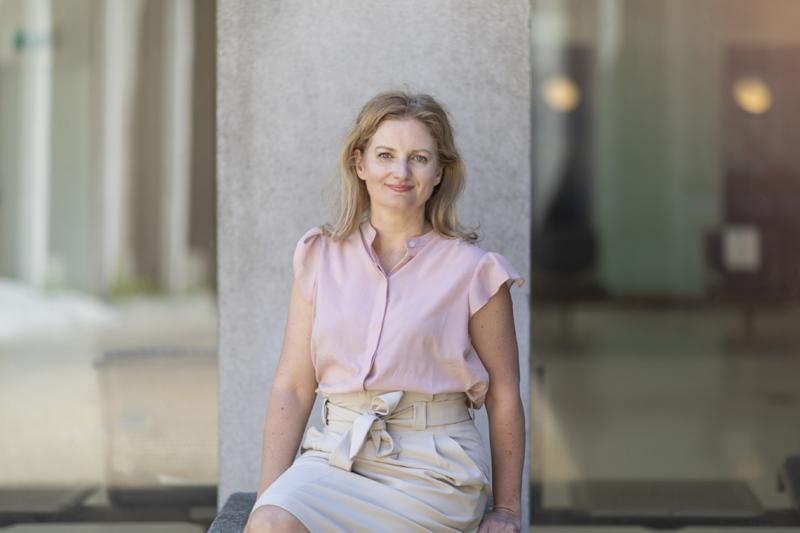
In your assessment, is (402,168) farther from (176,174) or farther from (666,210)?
(666,210)

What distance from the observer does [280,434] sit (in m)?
2.82

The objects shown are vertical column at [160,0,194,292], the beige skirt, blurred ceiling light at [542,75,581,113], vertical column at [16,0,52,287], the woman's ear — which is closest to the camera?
the beige skirt

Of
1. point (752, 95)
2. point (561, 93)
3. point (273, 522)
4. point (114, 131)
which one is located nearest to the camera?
point (273, 522)

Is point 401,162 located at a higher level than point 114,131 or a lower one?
lower

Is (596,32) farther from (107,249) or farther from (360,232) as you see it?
(360,232)

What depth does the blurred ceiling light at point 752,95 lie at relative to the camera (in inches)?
426

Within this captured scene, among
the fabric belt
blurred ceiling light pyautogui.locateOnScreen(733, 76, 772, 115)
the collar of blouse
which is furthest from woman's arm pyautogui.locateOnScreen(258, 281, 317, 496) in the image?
blurred ceiling light pyautogui.locateOnScreen(733, 76, 772, 115)

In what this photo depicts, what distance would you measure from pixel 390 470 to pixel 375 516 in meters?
0.11

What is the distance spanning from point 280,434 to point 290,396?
9 cm

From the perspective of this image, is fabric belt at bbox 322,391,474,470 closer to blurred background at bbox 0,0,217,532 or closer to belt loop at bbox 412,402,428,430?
belt loop at bbox 412,402,428,430

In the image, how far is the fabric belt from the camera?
2635 mm

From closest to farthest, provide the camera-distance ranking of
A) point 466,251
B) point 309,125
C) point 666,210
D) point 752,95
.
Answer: point 466,251, point 309,125, point 752,95, point 666,210

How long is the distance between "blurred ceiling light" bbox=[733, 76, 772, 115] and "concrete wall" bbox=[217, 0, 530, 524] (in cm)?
801

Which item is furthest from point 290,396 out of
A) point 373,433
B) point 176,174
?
point 176,174
